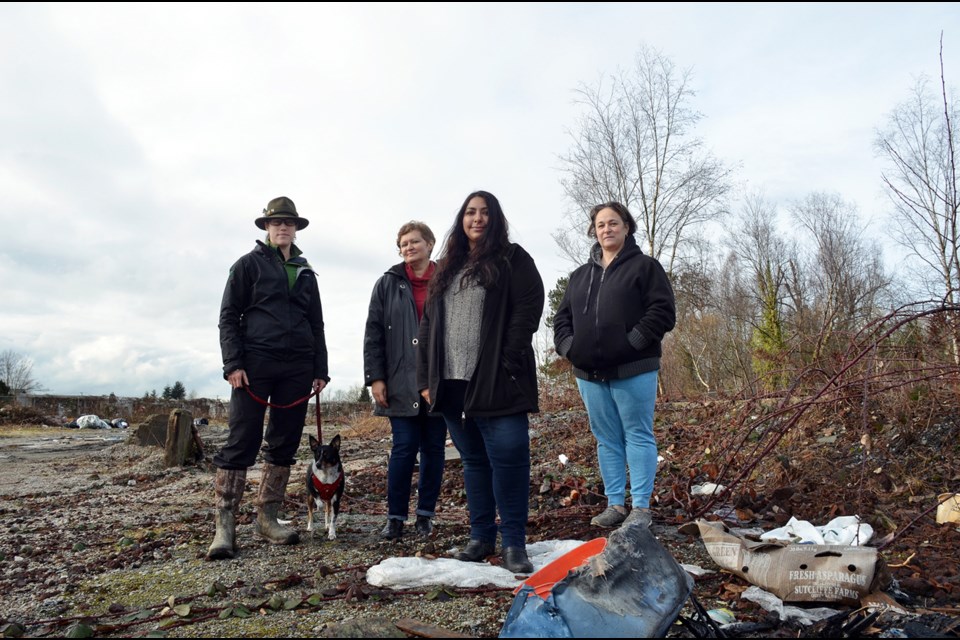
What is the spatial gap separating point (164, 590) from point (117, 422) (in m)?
22.7

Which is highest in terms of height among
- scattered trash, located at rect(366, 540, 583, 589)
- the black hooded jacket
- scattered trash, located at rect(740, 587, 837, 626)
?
the black hooded jacket

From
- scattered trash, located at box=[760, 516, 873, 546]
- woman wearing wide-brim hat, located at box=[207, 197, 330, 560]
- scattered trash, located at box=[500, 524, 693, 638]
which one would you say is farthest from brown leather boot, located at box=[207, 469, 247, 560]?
scattered trash, located at box=[760, 516, 873, 546]

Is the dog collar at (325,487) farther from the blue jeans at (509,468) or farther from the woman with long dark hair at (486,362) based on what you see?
the blue jeans at (509,468)

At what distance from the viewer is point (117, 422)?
907 inches

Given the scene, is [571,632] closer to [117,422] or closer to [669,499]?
[669,499]

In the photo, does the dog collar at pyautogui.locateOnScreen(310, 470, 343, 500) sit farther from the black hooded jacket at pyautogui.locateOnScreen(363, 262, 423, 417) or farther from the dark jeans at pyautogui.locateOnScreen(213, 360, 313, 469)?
the black hooded jacket at pyautogui.locateOnScreen(363, 262, 423, 417)

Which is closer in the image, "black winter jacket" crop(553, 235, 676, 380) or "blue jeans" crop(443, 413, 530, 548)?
"blue jeans" crop(443, 413, 530, 548)

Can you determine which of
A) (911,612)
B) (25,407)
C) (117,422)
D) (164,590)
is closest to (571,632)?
(911,612)

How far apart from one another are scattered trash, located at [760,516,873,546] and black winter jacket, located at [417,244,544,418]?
5.51 ft

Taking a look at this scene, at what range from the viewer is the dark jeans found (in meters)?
4.20

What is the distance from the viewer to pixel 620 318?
422 centimetres

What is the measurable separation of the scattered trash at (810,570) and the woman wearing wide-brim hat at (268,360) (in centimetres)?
281

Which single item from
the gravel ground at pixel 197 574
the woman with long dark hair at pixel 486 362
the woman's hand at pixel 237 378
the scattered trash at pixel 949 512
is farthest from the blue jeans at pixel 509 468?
the scattered trash at pixel 949 512

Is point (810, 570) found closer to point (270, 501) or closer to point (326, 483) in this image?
point (326, 483)
